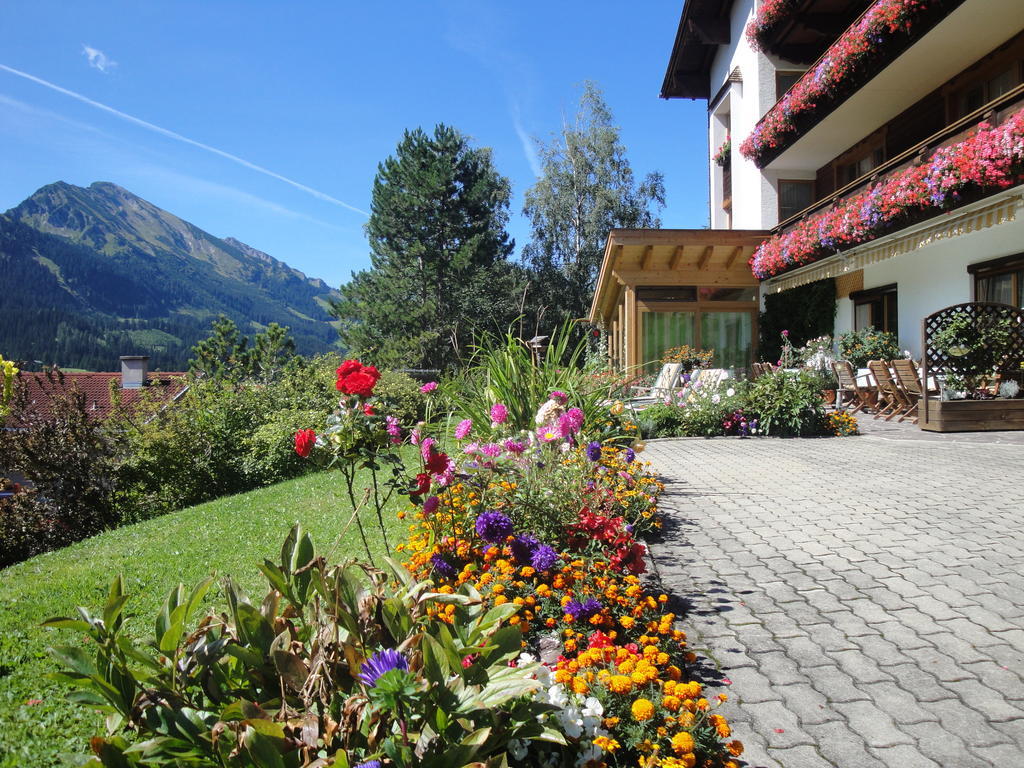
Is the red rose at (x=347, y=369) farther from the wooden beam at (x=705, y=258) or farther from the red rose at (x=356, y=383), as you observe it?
the wooden beam at (x=705, y=258)

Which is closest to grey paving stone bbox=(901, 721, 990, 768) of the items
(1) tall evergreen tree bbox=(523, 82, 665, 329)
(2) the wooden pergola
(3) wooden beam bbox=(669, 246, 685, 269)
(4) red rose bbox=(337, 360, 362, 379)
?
(4) red rose bbox=(337, 360, 362, 379)

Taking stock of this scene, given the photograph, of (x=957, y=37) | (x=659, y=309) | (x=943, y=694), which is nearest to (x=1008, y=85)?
(x=957, y=37)

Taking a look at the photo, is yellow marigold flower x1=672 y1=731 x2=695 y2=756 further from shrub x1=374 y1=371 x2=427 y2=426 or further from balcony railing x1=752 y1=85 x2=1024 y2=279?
shrub x1=374 y1=371 x2=427 y2=426

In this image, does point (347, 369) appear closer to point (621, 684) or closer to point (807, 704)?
point (621, 684)

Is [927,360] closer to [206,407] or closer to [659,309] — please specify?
[659,309]

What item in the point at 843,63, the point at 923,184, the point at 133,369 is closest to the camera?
the point at 923,184

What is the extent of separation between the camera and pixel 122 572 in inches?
156

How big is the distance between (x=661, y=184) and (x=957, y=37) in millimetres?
18564

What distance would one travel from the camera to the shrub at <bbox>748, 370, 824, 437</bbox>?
28.2 ft

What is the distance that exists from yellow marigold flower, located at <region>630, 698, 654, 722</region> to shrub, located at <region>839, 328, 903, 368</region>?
11.8 meters

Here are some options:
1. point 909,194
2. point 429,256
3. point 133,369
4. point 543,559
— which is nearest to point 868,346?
point 909,194

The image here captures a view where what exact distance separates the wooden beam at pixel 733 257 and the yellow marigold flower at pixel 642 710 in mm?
14716

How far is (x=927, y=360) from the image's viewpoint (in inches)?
334

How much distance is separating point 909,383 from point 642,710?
9.65 m
